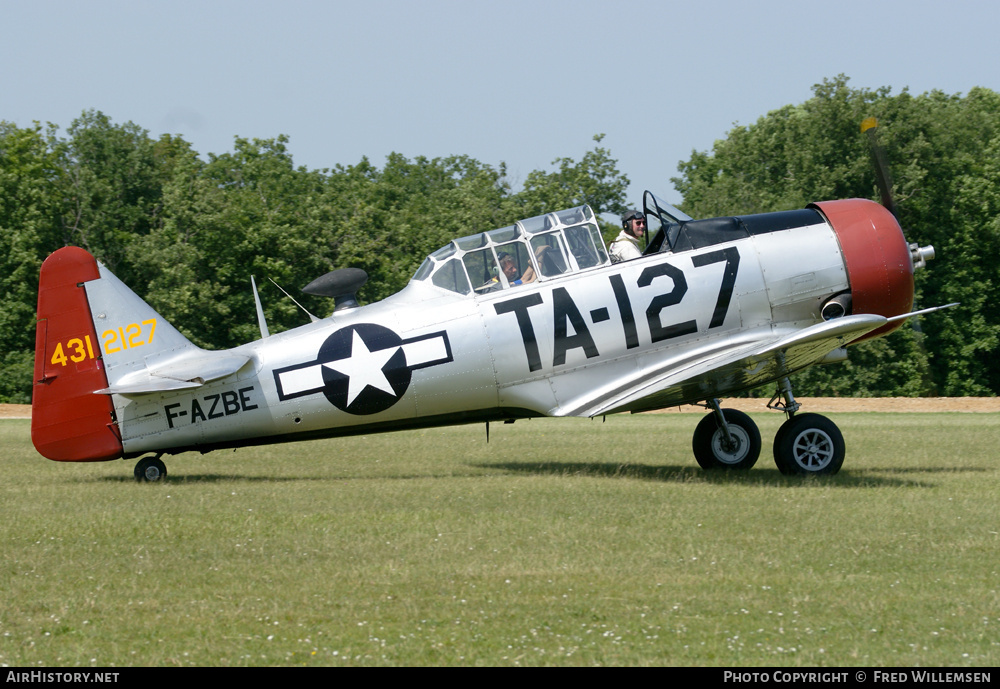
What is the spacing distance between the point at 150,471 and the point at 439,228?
32.7m

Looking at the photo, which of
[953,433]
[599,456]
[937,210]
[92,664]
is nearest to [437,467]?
[599,456]

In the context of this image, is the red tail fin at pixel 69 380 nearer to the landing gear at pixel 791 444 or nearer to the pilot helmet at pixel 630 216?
the pilot helmet at pixel 630 216

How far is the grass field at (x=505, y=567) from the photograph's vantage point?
4875 millimetres

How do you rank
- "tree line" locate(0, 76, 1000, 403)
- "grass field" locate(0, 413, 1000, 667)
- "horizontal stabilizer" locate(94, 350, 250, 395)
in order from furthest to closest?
"tree line" locate(0, 76, 1000, 403), "horizontal stabilizer" locate(94, 350, 250, 395), "grass field" locate(0, 413, 1000, 667)

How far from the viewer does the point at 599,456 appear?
13.2 m

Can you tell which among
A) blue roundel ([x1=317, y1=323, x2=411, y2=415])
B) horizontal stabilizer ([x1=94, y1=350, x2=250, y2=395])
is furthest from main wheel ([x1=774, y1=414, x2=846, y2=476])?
horizontal stabilizer ([x1=94, y1=350, x2=250, y2=395])

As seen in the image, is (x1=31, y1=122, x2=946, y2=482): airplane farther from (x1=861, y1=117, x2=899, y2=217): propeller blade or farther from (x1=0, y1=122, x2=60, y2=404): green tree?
(x1=0, y1=122, x2=60, y2=404): green tree

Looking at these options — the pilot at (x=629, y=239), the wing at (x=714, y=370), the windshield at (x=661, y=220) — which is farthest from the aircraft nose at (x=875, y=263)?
the pilot at (x=629, y=239)

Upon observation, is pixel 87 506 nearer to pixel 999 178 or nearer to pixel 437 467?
pixel 437 467

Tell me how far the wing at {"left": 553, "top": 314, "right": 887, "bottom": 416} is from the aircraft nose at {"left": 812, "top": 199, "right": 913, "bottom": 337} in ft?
2.29

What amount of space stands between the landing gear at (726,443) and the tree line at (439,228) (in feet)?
82.2

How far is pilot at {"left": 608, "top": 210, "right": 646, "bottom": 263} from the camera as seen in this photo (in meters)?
10.8
